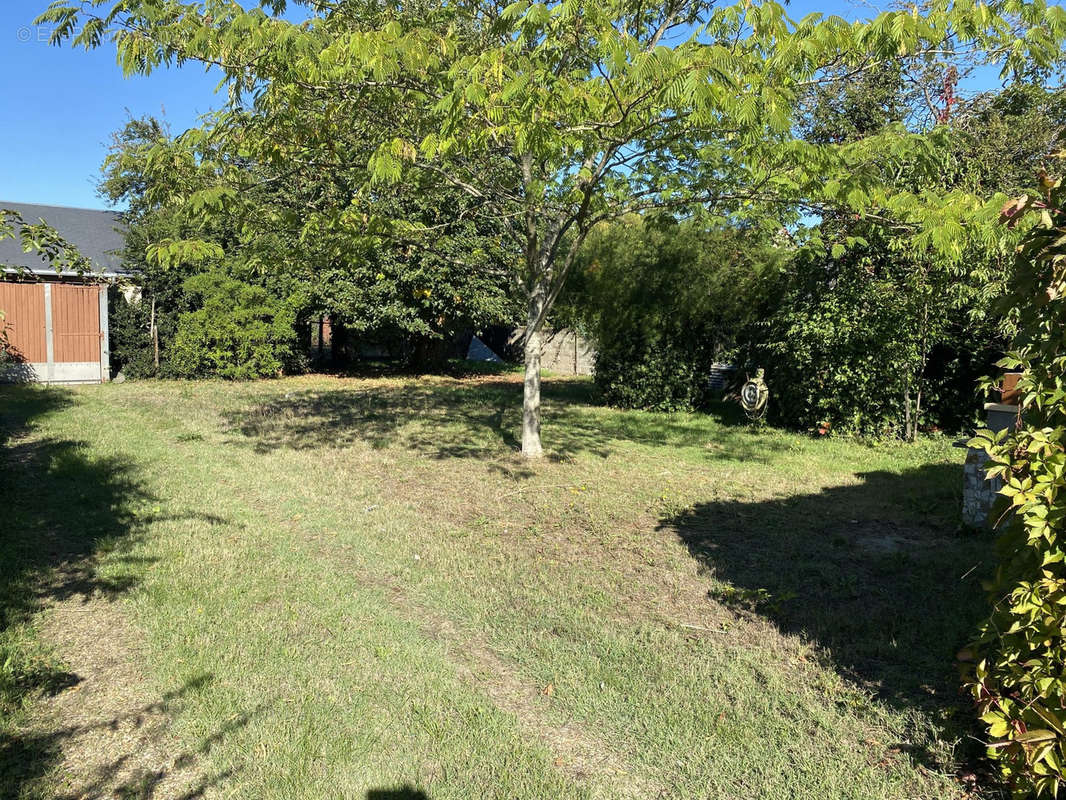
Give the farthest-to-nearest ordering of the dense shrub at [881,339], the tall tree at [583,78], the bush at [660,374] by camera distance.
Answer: the bush at [660,374]
the dense shrub at [881,339]
the tall tree at [583,78]

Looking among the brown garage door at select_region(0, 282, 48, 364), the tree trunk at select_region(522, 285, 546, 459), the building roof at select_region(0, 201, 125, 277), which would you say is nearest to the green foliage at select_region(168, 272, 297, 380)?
the brown garage door at select_region(0, 282, 48, 364)

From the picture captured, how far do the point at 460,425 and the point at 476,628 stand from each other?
6.97 m

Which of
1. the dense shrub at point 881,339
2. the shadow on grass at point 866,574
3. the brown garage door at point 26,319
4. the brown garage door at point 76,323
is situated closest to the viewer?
the shadow on grass at point 866,574

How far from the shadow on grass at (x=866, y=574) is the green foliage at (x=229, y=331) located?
13.2 meters

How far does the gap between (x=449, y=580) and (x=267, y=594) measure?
1.14m

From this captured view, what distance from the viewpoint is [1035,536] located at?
2107mm

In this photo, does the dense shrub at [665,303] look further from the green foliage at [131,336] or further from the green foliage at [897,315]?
the green foliage at [131,336]

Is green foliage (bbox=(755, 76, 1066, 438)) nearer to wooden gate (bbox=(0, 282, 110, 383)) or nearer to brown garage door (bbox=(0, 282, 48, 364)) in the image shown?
wooden gate (bbox=(0, 282, 110, 383))

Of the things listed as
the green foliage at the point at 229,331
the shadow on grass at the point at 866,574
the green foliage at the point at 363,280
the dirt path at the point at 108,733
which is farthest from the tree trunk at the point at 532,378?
the green foliage at the point at 229,331

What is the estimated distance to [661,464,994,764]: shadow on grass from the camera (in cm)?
337

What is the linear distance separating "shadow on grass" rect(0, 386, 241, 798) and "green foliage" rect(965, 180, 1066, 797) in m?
3.04

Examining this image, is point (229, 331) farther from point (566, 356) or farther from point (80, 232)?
point (566, 356)

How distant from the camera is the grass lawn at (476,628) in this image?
2625 millimetres

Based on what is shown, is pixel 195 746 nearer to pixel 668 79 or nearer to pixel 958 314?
pixel 668 79
